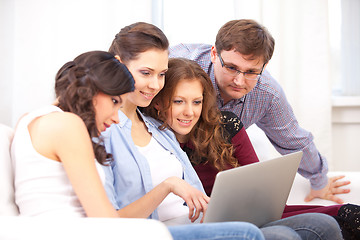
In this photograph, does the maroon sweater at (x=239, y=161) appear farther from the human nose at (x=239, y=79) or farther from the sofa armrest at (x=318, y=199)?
the sofa armrest at (x=318, y=199)

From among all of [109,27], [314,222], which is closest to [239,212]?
[314,222]

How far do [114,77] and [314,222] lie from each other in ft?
2.36

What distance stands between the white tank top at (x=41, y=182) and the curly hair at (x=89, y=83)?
1.9 inches

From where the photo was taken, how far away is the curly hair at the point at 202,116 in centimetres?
168

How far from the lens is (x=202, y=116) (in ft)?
5.80

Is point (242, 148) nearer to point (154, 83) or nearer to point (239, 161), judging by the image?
point (239, 161)

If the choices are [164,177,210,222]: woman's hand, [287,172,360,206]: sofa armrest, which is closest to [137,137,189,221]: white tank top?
[164,177,210,222]: woman's hand

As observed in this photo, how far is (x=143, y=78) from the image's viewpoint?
1523 mm

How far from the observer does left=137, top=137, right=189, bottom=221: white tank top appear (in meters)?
1.56

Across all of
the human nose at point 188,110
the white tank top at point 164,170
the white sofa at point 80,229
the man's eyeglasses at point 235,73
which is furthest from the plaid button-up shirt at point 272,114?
the white sofa at point 80,229

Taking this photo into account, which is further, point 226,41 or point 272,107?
point 272,107

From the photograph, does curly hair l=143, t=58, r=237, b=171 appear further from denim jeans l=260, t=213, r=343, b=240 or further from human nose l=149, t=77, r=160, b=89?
denim jeans l=260, t=213, r=343, b=240

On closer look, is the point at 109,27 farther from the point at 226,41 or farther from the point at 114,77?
the point at 114,77

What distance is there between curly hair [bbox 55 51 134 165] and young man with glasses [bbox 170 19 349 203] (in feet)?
2.58
